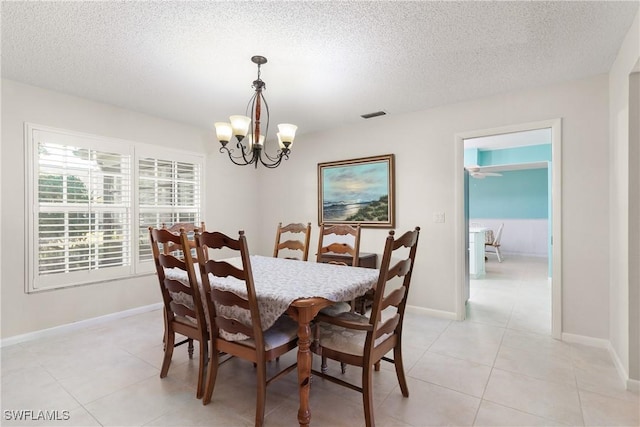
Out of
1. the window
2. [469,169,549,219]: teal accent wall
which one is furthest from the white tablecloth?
[469,169,549,219]: teal accent wall

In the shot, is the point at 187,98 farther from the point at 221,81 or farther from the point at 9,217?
the point at 9,217

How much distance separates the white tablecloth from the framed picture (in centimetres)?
162

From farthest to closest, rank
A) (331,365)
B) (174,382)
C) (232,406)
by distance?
1. (331,365)
2. (174,382)
3. (232,406)

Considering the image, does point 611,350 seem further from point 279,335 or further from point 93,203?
point 93,203

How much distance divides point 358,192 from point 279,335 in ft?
8.48

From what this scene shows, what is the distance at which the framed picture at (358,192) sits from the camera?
12.6 ft

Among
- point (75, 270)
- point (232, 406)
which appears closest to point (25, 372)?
point (75, 270)

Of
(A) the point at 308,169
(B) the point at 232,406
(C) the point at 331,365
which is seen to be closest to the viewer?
(B) the point at 232,406

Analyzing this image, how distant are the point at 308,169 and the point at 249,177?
3.35ft

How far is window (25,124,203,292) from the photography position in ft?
9.58

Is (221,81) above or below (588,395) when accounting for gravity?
above

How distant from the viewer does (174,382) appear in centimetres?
215

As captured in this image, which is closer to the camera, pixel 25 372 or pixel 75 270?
pixel 25 372

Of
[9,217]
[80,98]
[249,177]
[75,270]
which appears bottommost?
[75,270]
